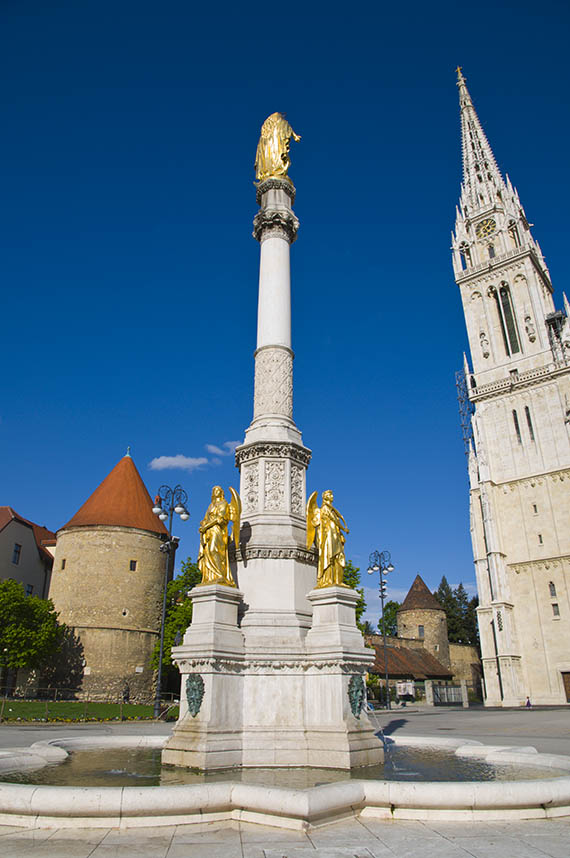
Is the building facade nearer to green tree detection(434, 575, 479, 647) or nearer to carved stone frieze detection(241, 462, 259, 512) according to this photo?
carved stone frieze detection(241, 462, 259, 512)

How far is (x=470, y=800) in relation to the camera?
18.4 feet

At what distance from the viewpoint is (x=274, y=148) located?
1433 centimetres

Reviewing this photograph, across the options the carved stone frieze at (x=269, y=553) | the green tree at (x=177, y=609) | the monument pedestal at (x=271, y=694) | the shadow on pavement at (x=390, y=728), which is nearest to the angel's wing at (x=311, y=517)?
the carved stone frieze at (x=269, y=553)

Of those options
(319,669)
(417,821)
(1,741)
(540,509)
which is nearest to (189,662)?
(319,669)

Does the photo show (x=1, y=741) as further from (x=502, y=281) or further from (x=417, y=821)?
(x=502, y=281)

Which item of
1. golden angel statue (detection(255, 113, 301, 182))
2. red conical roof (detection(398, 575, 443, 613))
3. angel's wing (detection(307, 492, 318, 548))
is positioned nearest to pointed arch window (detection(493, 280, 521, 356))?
red conical roof (detection(398, 575, 443, 613))

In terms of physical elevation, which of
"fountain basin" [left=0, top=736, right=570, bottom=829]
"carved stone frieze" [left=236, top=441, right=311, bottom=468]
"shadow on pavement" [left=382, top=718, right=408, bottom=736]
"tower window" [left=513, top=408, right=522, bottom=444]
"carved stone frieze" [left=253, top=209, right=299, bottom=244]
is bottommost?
"shadow on pavement" [left=382, top=718, right=408, bottom=736]

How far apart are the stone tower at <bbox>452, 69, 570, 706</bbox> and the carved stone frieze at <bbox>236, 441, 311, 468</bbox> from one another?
36155mm

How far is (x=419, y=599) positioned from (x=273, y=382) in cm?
5837

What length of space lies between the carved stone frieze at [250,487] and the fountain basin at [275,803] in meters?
5.73

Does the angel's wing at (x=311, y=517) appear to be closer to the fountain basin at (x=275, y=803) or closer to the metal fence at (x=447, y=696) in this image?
the fountain basin at (x=275, y=803)

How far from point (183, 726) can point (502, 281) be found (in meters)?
51.4

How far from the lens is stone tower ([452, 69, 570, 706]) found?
41188mm

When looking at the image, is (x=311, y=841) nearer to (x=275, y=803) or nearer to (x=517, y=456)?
(x=275, y=803)
